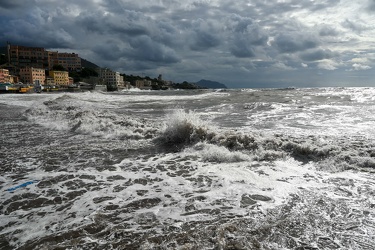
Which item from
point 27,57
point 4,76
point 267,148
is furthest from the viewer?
point 27,57

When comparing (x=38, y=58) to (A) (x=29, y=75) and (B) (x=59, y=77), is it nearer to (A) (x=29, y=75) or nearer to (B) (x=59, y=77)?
(B) (x=59, y=77)

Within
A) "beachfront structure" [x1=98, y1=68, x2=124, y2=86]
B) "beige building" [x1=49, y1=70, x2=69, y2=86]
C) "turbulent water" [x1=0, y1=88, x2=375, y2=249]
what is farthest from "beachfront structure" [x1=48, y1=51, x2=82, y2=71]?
"turbulent water" [x1=0, y1=88, x2=375, y2=249]

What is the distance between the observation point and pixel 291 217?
388cm

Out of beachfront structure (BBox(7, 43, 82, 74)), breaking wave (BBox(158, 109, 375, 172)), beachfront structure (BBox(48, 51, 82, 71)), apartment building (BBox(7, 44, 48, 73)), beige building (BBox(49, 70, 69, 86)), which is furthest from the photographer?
beachfront structure (BBox(48, 51, 82, 71))

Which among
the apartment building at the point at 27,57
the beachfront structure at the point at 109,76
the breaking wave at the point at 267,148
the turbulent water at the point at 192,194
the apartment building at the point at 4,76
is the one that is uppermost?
the apartment building at the point at 27,57

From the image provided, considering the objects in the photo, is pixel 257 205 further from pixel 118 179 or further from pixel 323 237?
pixel 118 179

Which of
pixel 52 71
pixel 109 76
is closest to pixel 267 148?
pixel 52 71

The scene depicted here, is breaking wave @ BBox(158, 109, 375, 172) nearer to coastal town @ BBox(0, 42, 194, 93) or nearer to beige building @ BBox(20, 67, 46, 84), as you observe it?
coastal town @ BBox(0, 42, 194, 93)

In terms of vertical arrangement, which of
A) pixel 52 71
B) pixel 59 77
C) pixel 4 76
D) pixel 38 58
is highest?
pixel 38 58

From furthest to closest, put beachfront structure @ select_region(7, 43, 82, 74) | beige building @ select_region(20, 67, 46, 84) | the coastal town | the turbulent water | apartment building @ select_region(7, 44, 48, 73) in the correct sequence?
beachfront structure @ select_region(7, 43, 82, 74)
apartment building @ select_region(7, 44, 48, 73)
the coastal town
beige building @ select_region(20, 67, 46, 84)
the turbulent water

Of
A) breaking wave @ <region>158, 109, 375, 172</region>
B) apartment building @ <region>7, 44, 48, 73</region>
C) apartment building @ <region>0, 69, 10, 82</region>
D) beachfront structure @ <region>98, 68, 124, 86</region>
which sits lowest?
breaking wave @ <region>158, 109, 375, 172</region>

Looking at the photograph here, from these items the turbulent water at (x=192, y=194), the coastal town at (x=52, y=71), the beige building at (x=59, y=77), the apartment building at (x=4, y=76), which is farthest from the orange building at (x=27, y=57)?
the turbulent water at (x=192, y=194)

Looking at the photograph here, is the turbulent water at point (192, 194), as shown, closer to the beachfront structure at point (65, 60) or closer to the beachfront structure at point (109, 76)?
the beachfront structure at point (109, 76)

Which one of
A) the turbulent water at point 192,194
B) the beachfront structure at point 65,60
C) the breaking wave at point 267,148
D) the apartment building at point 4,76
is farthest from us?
the beachfront structure at point 65,60
